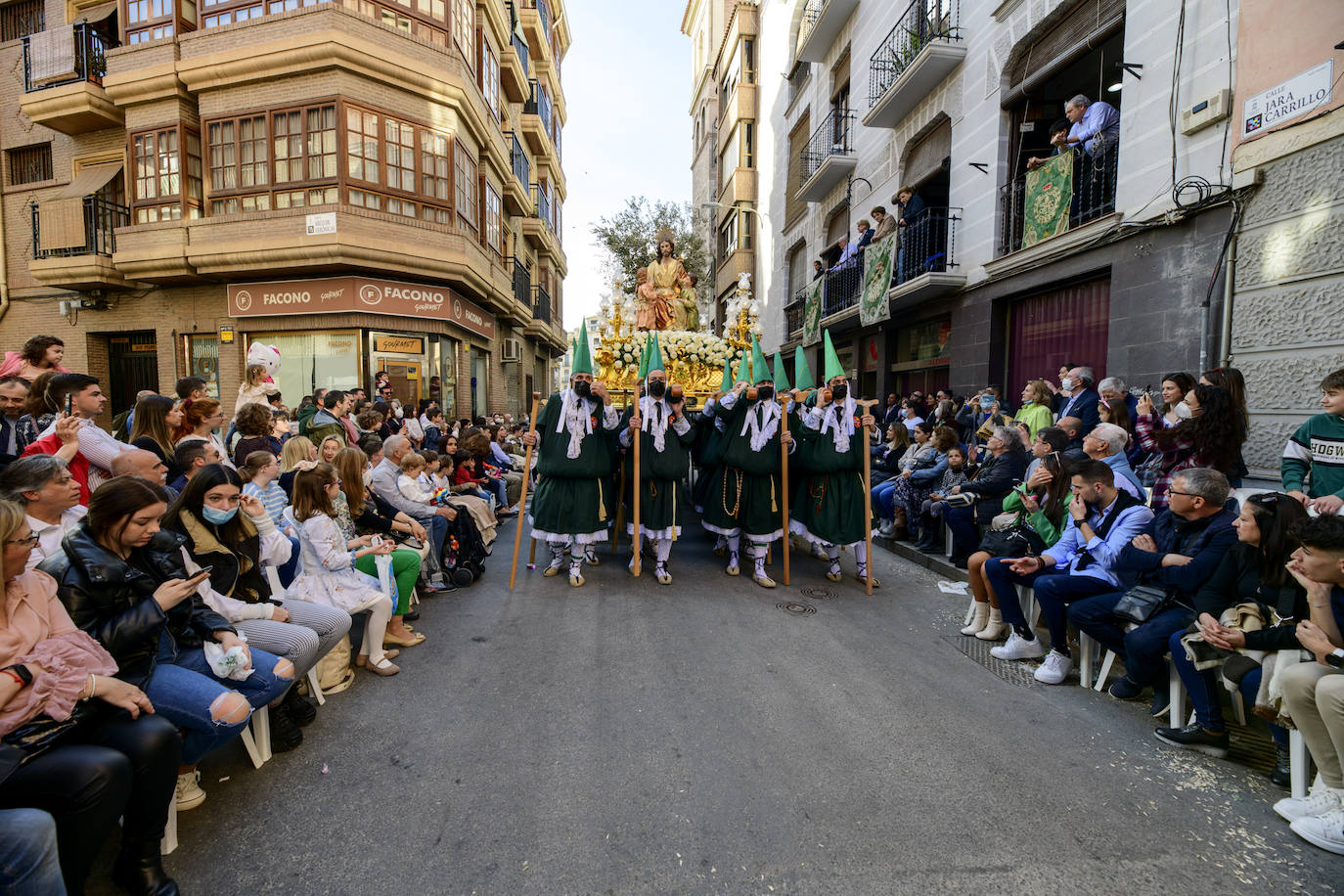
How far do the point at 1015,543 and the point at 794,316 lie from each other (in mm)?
16447

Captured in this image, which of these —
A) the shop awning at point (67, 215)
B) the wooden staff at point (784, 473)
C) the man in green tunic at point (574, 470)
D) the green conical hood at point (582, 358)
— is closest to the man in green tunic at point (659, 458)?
the man in green tunic at point (574, 470)

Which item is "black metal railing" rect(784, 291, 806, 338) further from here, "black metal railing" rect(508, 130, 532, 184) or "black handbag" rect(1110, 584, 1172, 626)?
"black handbag" rect(1110, 584, 1172, 626)

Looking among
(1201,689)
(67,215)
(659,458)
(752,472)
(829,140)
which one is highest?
(829,140)

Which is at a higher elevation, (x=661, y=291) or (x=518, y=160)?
(x=518, y=160)

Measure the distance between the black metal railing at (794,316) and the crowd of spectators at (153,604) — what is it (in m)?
16.3

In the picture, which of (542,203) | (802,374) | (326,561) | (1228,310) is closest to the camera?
(326,561)

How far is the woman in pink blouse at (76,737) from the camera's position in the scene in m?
1.97

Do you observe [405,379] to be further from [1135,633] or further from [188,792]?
[1135,633]

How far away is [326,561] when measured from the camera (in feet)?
12.4

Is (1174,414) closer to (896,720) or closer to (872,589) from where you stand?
(872,589)

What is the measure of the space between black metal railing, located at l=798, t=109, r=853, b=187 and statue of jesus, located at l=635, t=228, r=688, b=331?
7.86 m

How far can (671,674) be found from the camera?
4062 millimetres

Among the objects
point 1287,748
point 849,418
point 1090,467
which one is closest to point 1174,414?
point 1090,467

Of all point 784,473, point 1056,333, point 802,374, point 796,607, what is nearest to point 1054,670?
point 796,607
